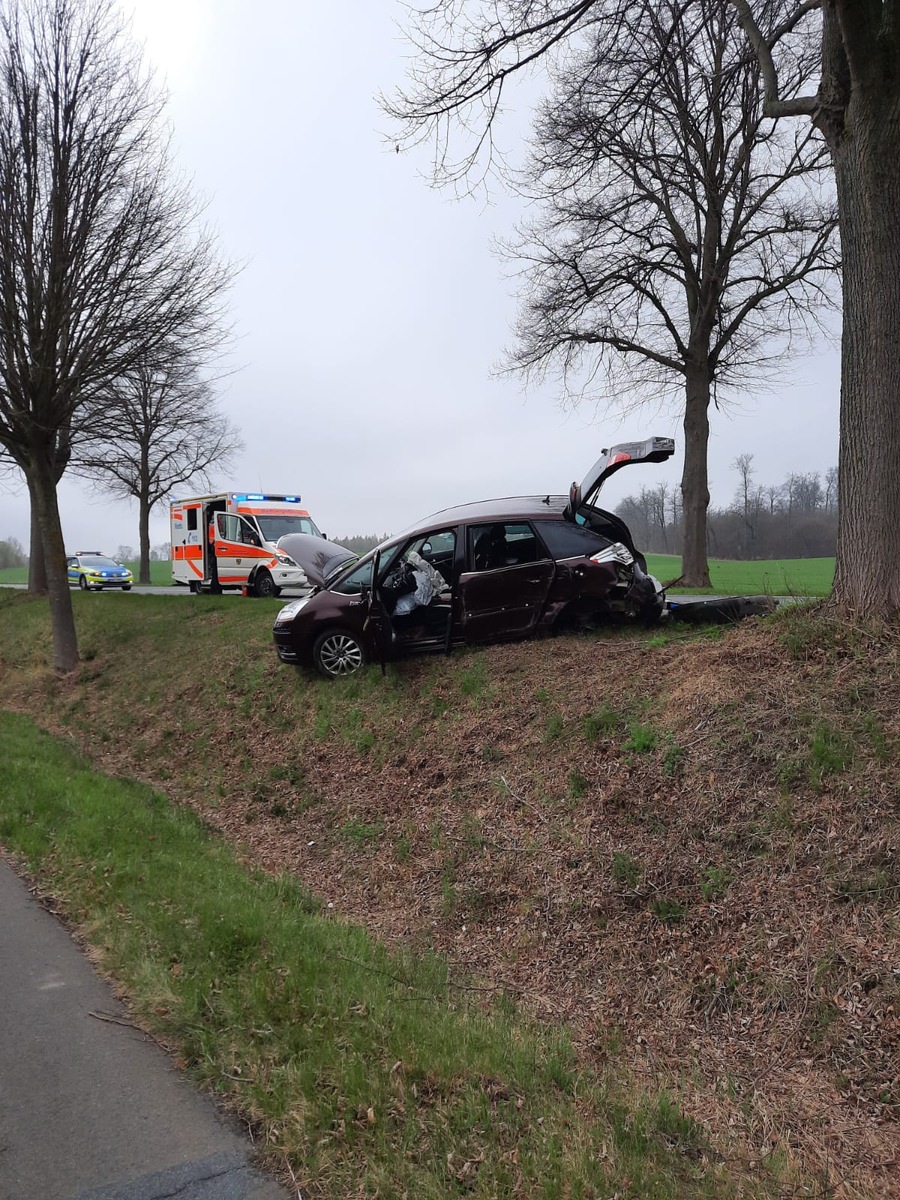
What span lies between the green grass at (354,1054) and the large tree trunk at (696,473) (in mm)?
17015

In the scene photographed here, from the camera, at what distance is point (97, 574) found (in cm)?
3566

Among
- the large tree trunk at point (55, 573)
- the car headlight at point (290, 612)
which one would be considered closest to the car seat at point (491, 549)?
the car headlight at point (290, 612)

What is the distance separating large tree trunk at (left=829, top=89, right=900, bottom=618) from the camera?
6.54 m

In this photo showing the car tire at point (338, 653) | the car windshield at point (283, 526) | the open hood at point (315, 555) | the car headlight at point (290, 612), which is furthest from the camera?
the car windshield at point (283, 526)

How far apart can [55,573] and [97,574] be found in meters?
21.1

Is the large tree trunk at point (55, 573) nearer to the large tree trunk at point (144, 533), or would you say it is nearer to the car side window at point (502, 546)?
the car side window at point (502, 546)

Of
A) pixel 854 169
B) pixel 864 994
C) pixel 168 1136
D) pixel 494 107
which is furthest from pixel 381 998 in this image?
pixel 494 107

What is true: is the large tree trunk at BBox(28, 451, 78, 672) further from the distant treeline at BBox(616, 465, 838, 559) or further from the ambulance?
the distant treeline at BBox(616, 465, 838, 559)

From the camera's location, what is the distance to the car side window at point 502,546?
30.8 feet

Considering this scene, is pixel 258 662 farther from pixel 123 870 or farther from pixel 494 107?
pixel 494 107

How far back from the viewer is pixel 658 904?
520 centimetres

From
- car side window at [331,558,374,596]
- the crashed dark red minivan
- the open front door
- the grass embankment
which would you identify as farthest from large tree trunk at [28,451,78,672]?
the open front door

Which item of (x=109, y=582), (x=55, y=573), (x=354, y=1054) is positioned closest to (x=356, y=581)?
(x=354, y=1054)

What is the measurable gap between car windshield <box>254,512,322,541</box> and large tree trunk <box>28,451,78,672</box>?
20.0 feet
